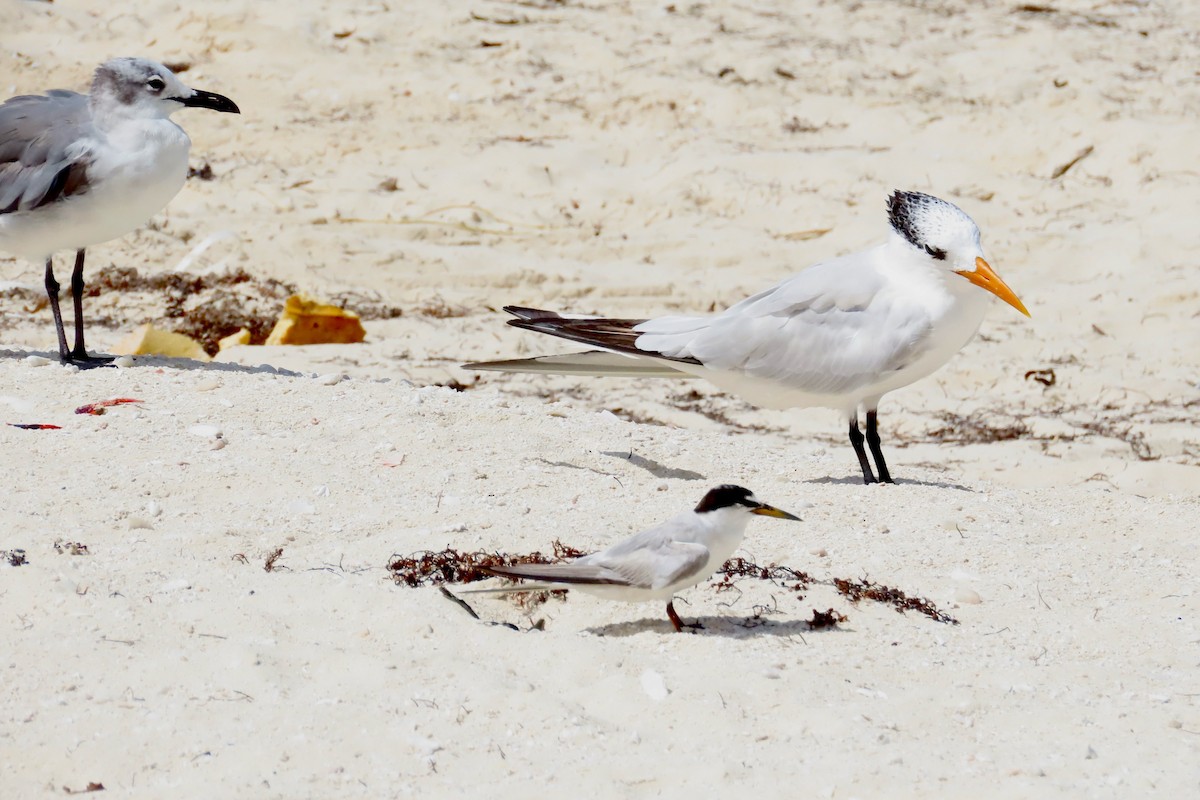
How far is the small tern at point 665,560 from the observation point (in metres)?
3.56

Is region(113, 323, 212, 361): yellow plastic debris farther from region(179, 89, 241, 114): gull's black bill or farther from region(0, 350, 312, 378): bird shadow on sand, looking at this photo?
region(179, 89, 241, 114): gull's black bill

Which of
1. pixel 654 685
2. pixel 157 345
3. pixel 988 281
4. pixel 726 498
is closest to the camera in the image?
pixel 654 685

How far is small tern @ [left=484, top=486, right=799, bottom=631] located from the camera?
11.7 ft

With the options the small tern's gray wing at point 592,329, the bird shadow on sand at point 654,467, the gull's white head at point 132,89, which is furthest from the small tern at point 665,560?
the gull's white head at point 132,89

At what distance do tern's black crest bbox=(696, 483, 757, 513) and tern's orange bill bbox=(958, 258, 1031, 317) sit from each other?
1659 millimetres

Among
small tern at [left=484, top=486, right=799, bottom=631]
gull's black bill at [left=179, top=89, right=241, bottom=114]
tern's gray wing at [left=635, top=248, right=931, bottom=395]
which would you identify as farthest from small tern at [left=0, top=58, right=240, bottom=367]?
small tern at [left=484, top=486, right=799, bottom=631]

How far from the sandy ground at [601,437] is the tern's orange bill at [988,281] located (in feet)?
2.32

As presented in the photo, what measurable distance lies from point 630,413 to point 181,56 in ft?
18.9

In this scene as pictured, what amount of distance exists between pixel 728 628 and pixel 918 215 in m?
1.98

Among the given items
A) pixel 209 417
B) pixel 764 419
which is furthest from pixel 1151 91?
pixel 209 417

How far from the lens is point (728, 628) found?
12.5 feet

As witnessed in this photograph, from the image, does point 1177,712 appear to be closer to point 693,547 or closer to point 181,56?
point 693,547

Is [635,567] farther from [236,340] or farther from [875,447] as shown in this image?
[236,340]

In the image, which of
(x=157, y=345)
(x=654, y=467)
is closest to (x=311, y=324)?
(x=157, y=345)
